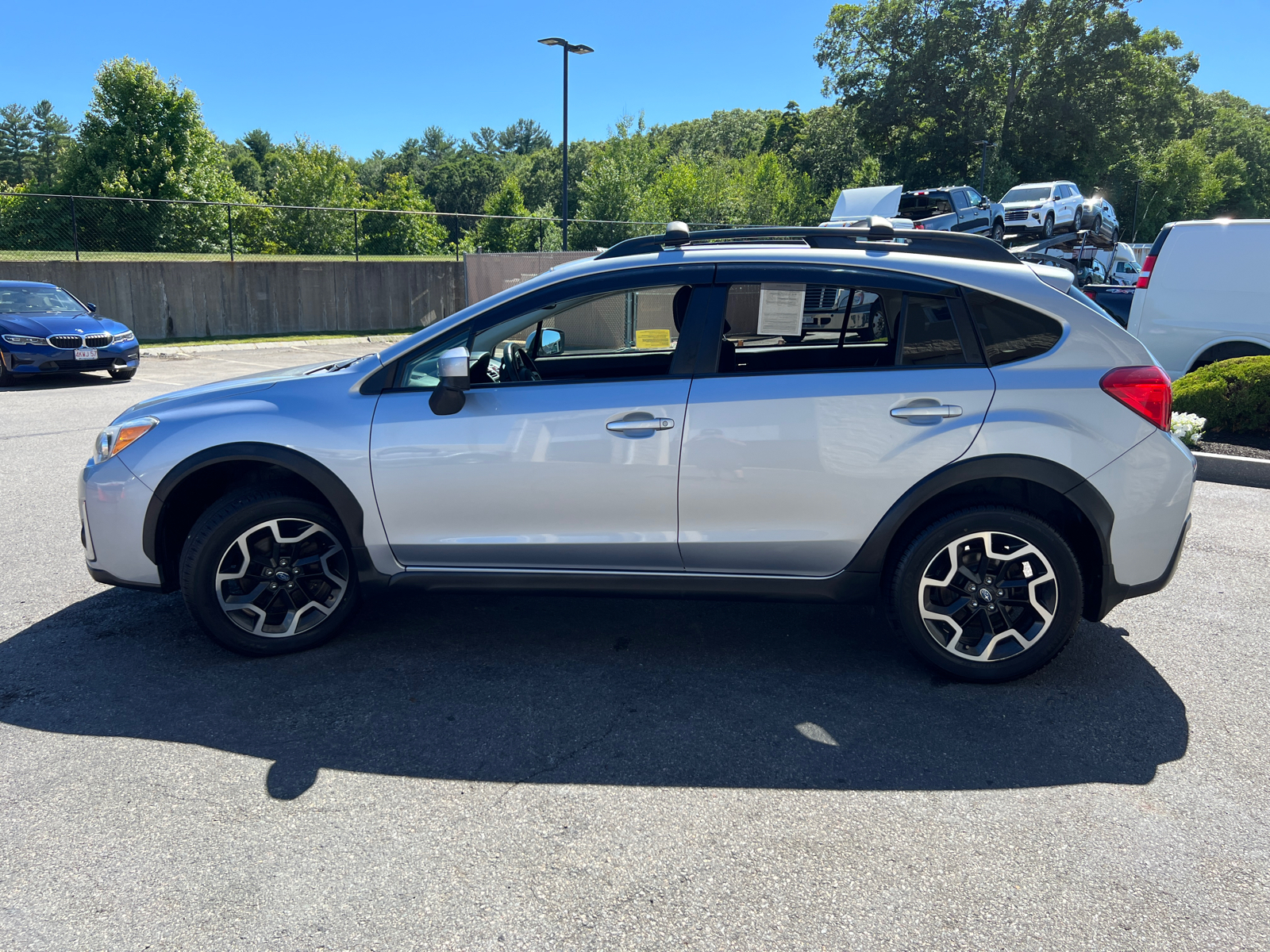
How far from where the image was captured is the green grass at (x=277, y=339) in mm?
19070

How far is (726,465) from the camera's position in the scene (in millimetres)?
3711

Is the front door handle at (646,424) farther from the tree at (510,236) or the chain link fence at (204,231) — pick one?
the tree at (510,236)

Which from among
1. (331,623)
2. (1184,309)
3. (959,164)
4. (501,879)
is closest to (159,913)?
(501,879)

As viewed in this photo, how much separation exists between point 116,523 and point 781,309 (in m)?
3.04

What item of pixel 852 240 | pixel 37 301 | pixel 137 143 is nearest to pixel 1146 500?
pixel 852 240

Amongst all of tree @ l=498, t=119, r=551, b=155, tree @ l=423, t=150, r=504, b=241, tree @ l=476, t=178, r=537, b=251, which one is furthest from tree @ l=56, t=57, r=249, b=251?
tree @ l=498, t=119, r=551, b=155

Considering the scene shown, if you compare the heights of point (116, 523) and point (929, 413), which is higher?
point (929, 413)

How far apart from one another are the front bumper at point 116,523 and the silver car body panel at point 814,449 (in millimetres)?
2354

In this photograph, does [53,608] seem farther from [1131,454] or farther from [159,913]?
[1131,454]

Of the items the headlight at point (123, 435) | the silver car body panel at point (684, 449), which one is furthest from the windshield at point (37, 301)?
the silver car body panel at point (684, 449)

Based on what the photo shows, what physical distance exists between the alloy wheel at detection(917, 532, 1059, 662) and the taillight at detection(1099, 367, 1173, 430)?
69cm

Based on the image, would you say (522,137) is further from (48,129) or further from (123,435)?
(123,435)

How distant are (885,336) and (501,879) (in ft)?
8.66

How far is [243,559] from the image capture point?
3.94m
